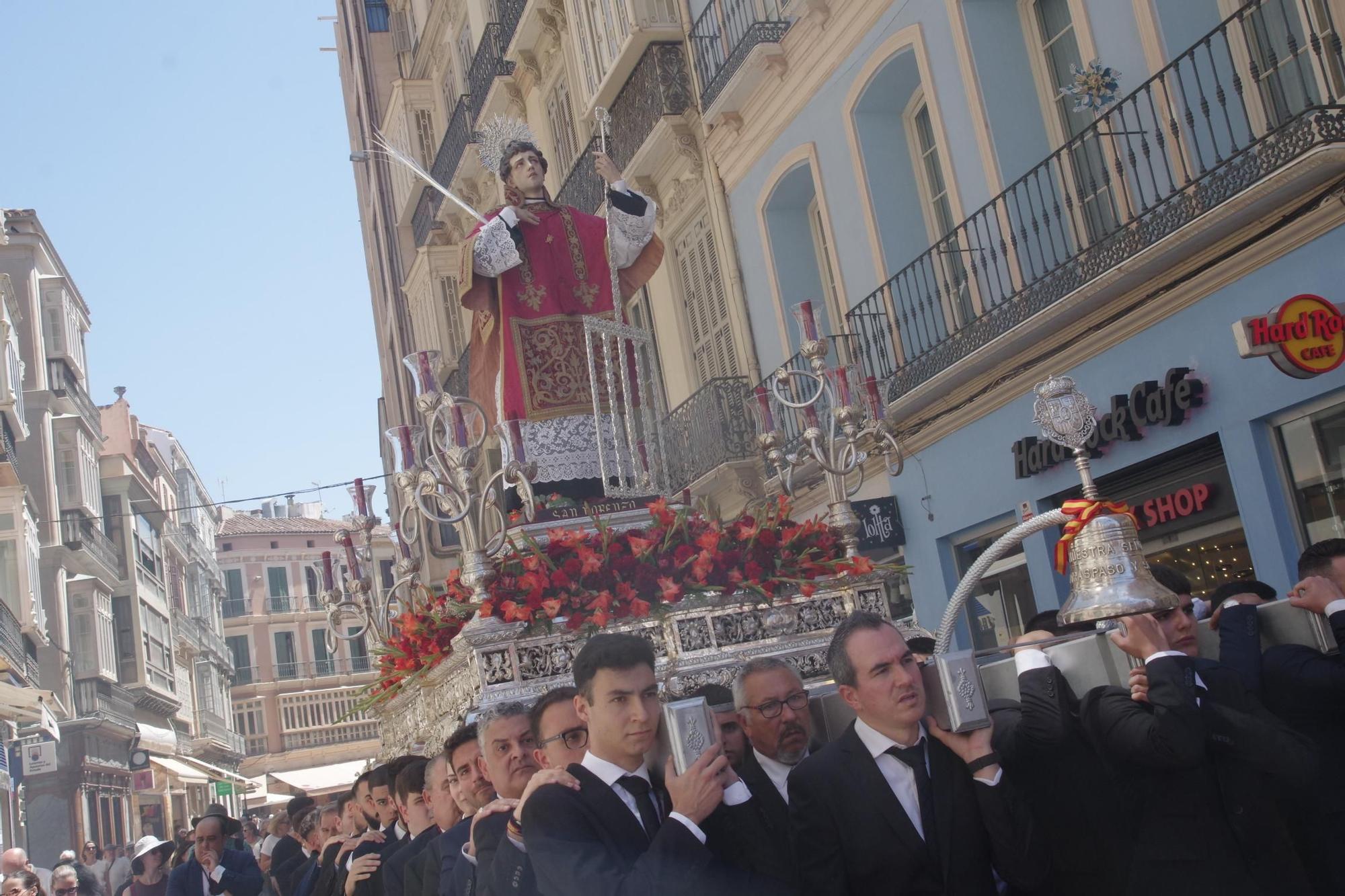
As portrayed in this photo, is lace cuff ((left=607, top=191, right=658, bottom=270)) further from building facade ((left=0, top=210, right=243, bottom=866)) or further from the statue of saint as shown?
building facade ((left=0, top=210, right=243, bottom=866))

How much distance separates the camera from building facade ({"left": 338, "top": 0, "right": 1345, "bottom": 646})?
7.70 metres

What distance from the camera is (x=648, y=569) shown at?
5.03m

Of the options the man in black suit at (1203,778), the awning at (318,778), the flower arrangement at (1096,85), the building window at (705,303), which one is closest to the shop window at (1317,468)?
the flower arrangement at (1096,85)

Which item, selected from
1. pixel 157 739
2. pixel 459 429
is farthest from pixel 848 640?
pixel 157 739

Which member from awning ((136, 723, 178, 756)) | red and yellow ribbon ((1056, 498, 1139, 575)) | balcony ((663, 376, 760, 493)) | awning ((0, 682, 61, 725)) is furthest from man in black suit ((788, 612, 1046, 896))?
awning ((136, 723, 178, 756))

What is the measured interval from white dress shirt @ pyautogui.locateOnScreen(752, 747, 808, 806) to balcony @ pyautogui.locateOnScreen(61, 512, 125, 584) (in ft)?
92.8

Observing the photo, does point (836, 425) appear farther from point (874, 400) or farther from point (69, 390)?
point (69, 390)

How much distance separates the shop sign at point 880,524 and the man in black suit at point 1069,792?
8055 mm

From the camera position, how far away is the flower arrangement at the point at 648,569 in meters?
4.86

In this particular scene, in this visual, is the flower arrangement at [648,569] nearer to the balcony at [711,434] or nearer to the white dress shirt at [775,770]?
the white dress shirt at [775,770]

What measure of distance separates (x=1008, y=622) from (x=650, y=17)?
6460mm

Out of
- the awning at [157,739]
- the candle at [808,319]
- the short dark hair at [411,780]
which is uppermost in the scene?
the awning at [157,739]

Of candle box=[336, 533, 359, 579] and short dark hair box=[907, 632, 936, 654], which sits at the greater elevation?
candle box=[336, 533, 359, 579]

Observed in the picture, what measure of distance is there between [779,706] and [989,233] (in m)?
6.98
